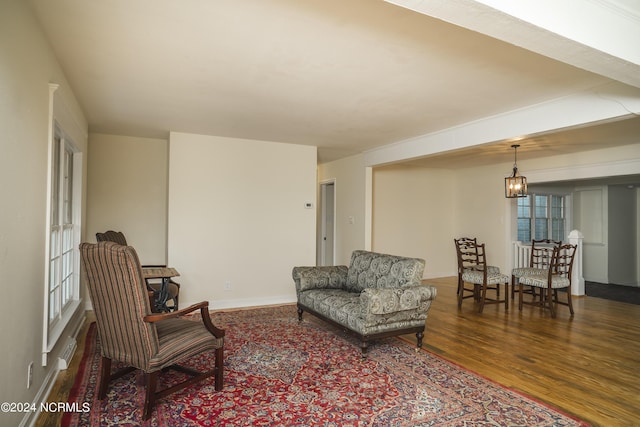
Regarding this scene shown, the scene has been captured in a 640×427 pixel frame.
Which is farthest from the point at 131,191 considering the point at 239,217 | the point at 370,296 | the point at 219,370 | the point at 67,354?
the point at 370,296

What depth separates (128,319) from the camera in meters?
2.32

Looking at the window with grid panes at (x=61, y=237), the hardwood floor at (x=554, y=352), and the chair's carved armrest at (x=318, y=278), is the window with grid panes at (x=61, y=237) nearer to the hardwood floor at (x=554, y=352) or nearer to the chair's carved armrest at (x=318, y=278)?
the hardwood floor at (x=554, y=352)

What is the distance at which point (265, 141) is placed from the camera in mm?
5516

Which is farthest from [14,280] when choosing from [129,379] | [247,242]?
[247,242]

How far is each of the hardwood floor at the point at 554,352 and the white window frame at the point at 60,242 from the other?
0.38 m

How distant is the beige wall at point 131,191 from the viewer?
5.18 metres

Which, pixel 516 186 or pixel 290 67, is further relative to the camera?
pixel 516 186

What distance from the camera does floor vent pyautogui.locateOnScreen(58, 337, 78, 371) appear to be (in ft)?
9.91

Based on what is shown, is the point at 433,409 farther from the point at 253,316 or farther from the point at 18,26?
the point at 18,26

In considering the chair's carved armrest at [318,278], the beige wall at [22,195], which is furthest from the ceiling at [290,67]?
the chair's carved armrest at [318,278]

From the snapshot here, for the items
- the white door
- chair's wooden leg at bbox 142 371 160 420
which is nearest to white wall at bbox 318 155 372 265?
the white door

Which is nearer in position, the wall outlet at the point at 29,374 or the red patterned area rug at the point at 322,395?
the wall outlet at the point at 29,374

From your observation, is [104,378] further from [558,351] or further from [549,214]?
[549,214]

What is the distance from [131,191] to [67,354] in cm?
273
